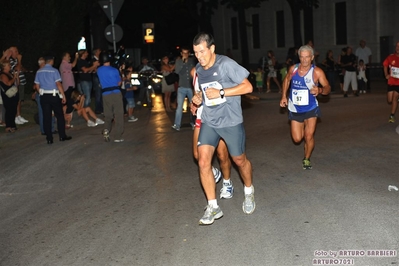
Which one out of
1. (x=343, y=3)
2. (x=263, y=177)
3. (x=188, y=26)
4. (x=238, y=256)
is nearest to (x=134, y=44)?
(x=188, y=26)

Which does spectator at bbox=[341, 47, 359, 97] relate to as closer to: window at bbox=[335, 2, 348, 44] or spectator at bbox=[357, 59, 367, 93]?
spectator at bbox=[357, 59, 367, 93]

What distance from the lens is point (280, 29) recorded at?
46250 mm

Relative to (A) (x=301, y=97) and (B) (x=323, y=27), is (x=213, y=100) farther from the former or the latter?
(B) (x=323, y=27)

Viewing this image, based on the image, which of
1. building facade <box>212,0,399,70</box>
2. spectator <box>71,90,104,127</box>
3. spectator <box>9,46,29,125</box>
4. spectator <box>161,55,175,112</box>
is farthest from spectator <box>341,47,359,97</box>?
building facade <box>212,0,399,70</box>

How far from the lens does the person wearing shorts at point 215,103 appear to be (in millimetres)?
7113

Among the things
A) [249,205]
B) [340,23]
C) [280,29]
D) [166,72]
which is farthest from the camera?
[280,29]

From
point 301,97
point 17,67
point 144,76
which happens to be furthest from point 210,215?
point 144,76

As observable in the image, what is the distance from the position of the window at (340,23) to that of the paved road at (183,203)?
26.0 m

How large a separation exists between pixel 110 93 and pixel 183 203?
6009 millimetres

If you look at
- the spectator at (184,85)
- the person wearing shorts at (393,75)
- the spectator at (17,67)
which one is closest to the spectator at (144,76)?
the spectator at (17,67)

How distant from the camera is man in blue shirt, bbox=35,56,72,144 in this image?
13.8 m

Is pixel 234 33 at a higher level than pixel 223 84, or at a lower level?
higher

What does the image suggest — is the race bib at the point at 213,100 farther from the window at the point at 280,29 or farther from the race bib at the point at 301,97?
the window at the point at 280,29

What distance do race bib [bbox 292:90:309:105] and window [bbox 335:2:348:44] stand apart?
98.9ft
